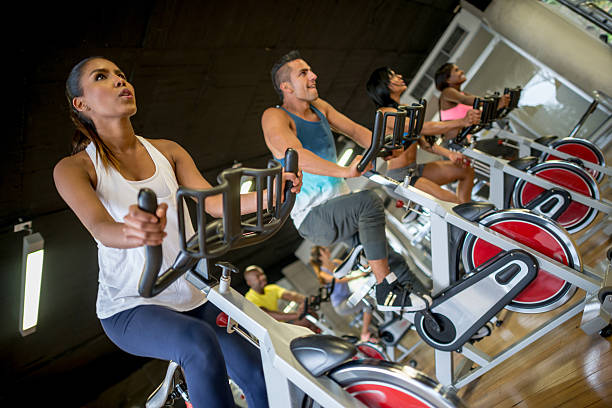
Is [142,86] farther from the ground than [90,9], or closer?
closer

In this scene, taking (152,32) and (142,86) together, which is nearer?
(152,32)

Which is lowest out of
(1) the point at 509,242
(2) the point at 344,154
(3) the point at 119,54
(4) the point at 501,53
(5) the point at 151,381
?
(5) the point at 151,381

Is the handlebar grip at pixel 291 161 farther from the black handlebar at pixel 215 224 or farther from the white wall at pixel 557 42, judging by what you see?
the white wall at pixel 557 42

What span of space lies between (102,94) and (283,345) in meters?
1.01

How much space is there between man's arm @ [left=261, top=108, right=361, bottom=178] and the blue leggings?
0.85 meters

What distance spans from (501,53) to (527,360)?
5.08 m

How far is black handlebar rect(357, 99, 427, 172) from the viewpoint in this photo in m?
1.71

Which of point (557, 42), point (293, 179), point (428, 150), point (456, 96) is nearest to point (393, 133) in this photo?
point (293, 179)

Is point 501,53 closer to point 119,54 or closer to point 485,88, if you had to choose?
point 485,88

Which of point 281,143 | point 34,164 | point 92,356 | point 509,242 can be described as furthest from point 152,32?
point 92,356

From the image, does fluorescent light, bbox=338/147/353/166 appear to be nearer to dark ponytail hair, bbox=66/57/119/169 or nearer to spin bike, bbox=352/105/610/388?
spin bike, bbox=352/105/610/388

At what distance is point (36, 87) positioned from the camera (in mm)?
2154

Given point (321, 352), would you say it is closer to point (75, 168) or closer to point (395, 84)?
point (75, 168)

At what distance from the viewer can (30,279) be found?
242 cm
